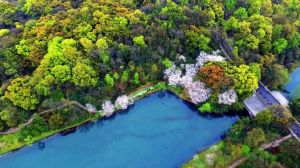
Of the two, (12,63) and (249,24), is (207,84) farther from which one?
(12,63)

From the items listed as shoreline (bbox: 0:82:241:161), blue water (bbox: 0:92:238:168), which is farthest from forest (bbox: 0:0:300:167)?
blue water (bbox: 0:92:238:168)

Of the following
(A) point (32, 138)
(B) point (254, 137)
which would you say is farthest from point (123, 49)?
(B) point (254, 137)

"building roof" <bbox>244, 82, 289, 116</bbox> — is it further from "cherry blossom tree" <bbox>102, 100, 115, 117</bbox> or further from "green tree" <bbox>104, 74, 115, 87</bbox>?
"green tree" <bbox>104, 74, 115, 87</bbox>

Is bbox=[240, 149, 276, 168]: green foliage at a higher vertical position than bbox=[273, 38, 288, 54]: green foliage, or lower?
lower

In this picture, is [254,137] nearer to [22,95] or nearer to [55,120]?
[55,120]

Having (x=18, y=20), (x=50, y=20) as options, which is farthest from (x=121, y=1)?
(x=18, y=20)

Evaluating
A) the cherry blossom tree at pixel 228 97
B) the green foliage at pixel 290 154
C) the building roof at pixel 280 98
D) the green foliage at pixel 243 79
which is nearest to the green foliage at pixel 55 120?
the cherry blossom tree at pixel 228 97
